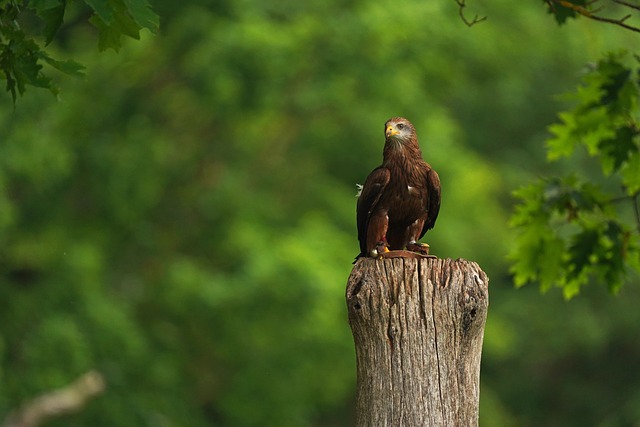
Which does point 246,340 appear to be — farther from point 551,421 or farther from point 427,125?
point 551,421

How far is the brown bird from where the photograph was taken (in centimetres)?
569

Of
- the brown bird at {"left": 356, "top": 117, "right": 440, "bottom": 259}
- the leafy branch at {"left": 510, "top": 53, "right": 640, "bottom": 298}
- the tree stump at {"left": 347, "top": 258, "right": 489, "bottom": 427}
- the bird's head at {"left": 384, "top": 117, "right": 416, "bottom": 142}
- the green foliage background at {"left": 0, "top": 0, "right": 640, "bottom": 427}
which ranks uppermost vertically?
the green foliage background at {"left": 0, "top": 0, "right": 640, "bottom": 427}

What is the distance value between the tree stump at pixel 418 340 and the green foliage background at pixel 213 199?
1075 centimetres

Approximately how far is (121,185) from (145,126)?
1.21 m

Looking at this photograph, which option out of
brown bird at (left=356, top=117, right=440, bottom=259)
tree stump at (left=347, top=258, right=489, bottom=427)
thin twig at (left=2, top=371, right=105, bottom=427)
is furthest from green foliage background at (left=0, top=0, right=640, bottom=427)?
tree stump at (left=347, top=258, right=489, bottom=427)

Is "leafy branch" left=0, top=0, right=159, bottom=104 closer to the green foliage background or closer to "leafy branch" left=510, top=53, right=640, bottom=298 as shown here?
"leafy branch" left=510, top=53, right=640, bottom=298

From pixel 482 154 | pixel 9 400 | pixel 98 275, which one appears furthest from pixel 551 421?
pixel 9 400

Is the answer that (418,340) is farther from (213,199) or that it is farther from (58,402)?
(213,199)

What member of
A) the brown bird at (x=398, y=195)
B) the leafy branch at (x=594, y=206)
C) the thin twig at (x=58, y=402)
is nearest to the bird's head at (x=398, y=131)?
the brown bird at (x=398, y=195)

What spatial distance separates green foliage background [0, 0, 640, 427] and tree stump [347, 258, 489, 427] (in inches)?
423

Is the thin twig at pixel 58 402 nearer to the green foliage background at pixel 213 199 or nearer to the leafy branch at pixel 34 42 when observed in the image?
the green foliage background at pixel 213 199

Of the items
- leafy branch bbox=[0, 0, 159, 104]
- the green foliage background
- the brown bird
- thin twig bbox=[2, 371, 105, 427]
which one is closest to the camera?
leafy branch bbox=[0, 0, 159, 104]

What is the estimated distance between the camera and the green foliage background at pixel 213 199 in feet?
56.3

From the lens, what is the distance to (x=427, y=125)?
66.3ft
